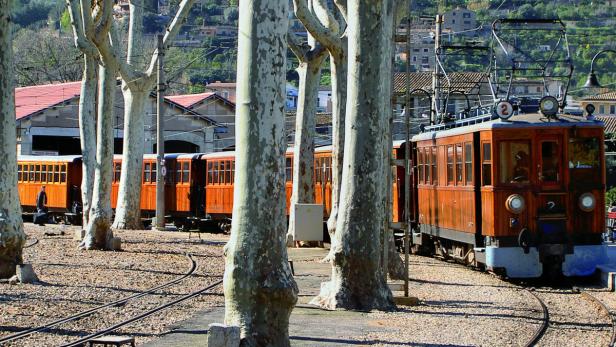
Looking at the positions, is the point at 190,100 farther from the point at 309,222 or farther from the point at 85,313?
the point at 85,313

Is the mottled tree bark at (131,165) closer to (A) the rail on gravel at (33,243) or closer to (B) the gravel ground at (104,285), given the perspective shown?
(B) the gravel ground at (104,285)

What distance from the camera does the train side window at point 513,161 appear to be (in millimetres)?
19406

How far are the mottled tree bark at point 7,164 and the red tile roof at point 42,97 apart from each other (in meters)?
33.3

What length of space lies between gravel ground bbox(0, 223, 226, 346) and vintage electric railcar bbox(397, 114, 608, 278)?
16.1 feet

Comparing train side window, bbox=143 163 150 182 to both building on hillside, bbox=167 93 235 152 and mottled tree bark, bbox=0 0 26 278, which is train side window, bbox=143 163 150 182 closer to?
building on hillside, bbox=167 93 235 152

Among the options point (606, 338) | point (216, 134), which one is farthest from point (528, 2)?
point (606, 338)

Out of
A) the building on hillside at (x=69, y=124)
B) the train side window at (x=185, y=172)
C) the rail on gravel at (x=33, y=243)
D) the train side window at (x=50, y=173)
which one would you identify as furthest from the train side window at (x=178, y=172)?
the building on hillside at (x=69, y=124)

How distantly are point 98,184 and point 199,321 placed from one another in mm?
12069

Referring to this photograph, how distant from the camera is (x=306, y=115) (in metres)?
26.5

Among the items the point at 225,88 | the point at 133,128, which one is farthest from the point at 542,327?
the point at 225,88

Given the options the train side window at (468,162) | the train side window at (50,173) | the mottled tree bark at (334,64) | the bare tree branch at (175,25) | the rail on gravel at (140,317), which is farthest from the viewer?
the train side window at (50,173)

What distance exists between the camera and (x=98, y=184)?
25594 millimetres

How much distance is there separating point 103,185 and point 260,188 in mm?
15881

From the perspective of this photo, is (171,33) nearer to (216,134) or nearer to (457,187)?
(457,187)
